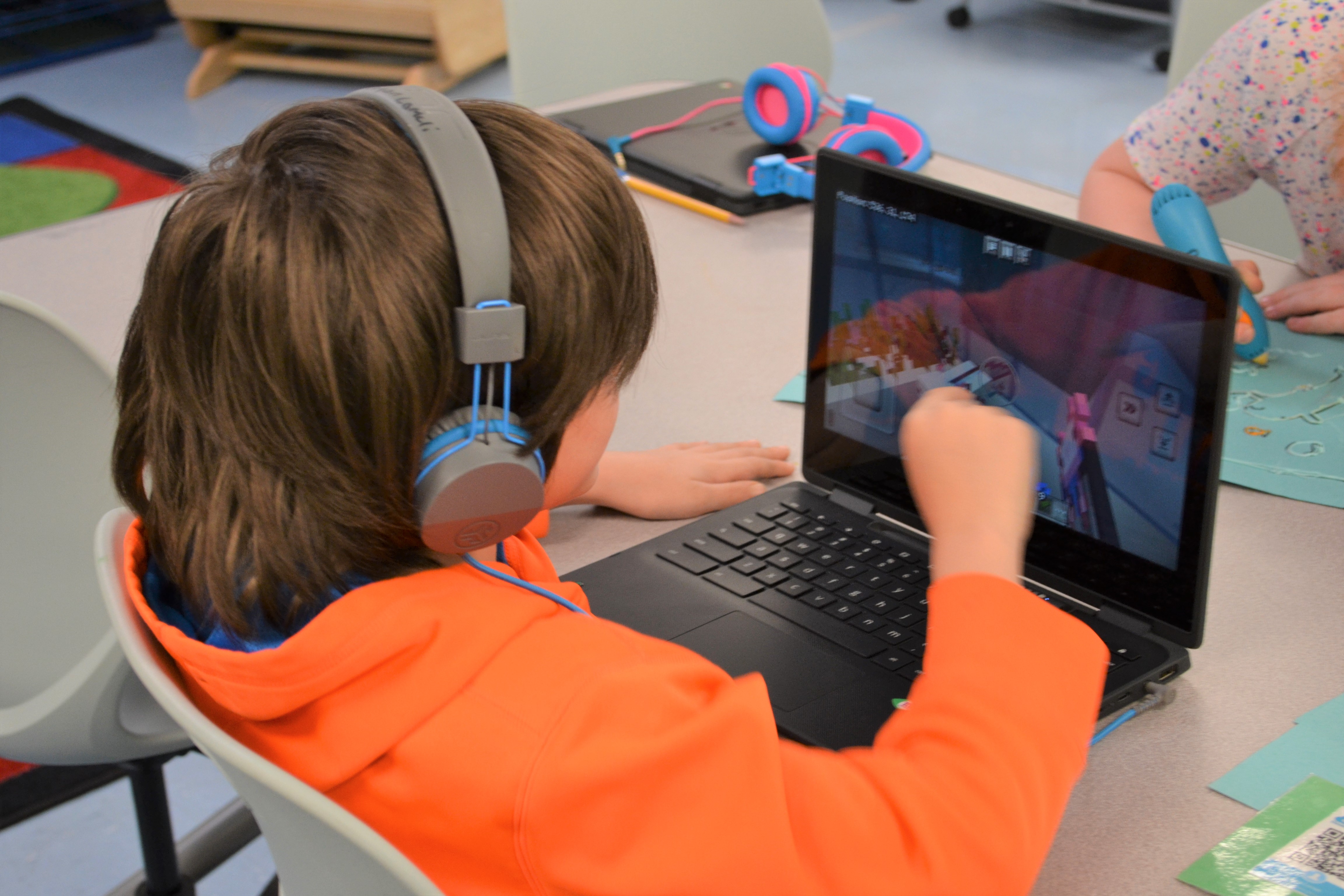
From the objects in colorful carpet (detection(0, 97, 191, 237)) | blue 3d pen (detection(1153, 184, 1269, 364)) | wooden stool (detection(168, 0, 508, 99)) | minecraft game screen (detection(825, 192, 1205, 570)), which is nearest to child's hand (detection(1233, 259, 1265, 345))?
blue 3d pen (detection(1153, 184, 1269, 364))

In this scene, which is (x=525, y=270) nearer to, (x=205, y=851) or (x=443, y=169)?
(x=443, y=169)

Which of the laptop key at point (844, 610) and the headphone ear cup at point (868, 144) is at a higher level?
the headphone ear cup at point (868, 144)

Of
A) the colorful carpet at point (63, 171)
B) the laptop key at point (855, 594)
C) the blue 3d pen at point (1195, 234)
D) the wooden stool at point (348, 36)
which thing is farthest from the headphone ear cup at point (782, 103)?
the wooden stool at point (348, 36)

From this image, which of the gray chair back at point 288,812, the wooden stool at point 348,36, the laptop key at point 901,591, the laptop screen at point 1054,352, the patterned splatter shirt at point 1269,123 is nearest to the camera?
the gray chair back at point 288,812

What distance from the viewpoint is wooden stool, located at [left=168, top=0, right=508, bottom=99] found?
3484 mm

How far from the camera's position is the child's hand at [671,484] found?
33.6 inches

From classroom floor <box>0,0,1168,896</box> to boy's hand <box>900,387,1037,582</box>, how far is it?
240 cm

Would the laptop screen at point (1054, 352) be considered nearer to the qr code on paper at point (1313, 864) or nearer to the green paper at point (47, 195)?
the qr code on paper at point (1313, 864)

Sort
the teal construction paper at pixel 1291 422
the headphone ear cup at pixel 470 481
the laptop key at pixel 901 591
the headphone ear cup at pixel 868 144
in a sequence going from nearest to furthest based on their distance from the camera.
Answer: the headphone ear cup at pixel 470 481 < the laptop key at pixel 901 591 < the teal construction paper at pixel 1291 422 < the headphone ear cup at pixel 868 144

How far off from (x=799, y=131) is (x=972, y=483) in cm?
86

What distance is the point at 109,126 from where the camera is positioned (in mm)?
3447

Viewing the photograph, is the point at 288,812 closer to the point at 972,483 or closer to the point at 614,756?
the point at 614,756

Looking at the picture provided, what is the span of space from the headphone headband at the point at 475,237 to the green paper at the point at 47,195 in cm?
272

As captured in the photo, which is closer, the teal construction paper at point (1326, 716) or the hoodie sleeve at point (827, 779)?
the hoodie sleeve at point (827, 779)
